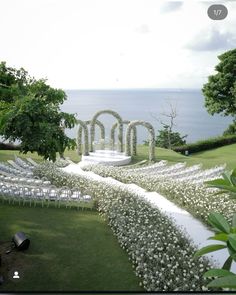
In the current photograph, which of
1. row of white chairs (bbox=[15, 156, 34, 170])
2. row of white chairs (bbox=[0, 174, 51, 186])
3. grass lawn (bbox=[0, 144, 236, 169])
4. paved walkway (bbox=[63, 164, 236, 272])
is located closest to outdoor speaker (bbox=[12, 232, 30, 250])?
grass lawn (bbox=[0, 144, 236, 169])

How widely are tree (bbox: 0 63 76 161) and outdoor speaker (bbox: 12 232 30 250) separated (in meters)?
1.68

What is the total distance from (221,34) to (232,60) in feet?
4.70

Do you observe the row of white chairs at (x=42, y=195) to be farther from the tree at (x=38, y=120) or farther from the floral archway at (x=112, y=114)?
the tree at (x=38, y=120)

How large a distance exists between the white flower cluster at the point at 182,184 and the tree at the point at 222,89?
171 cm

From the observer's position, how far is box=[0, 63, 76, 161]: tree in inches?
306

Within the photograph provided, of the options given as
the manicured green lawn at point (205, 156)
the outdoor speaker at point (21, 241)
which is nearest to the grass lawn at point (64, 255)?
the outdoor speaker at point (21, 241)

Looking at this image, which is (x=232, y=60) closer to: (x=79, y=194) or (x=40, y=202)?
(x=79, y=194)

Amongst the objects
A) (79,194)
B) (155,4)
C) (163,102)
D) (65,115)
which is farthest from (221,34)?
(79,194)

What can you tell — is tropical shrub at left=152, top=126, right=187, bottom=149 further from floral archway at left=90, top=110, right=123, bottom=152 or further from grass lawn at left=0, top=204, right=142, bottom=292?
grass lawn at left=0, top=204, right=142, bottom=292

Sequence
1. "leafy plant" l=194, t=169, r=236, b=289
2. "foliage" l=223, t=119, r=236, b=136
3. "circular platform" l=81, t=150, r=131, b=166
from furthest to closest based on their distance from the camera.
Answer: "circular platform" l=81, t=150, r=131, b=166 < "foliage" l=223, t=119, r=236, b=136 < "leafy plant" l=194, t=169, r=236, b=289

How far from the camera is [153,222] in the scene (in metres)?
9.78

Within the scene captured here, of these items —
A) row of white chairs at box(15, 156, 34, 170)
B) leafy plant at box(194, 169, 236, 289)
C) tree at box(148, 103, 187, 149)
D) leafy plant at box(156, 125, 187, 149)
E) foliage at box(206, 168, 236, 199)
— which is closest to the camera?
leafy plant at box(194, 169, 236, 289)

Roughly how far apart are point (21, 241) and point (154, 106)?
439cm

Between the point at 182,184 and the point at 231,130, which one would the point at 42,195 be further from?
the point at 231,130
